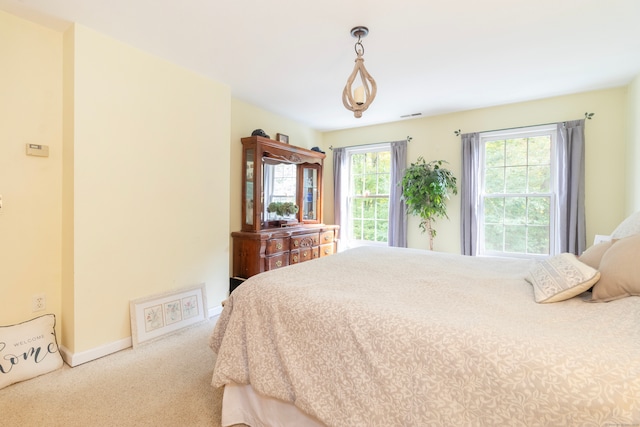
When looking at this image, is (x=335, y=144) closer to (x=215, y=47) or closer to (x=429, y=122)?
(x=429, y=122)

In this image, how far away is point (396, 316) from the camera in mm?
1162

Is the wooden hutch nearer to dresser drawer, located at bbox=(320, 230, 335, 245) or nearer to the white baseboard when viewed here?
dresser drawer, located at bbox=(320, 230, 335, 245)

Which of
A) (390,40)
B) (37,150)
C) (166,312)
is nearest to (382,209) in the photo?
(390,40)

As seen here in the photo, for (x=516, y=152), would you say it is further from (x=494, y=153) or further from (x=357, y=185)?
(x=357, y=185)

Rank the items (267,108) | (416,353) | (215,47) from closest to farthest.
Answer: (416,353) < (215,47) < (267,108)

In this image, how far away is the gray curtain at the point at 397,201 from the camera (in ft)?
14.1

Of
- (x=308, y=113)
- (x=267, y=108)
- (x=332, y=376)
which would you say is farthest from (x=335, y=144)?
(x=332, y=376)

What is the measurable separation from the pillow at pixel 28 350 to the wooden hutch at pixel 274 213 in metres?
1.72

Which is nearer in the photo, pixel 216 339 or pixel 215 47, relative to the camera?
pixel 216 339

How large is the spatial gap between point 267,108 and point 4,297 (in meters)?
3.13

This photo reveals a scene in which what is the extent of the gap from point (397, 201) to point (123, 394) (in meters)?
3.69

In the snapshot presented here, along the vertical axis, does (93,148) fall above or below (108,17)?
below

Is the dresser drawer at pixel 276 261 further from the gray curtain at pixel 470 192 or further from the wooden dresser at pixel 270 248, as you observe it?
the gray curtain at pixel 470 192

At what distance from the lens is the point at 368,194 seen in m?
4.81
